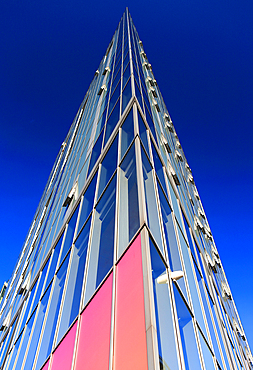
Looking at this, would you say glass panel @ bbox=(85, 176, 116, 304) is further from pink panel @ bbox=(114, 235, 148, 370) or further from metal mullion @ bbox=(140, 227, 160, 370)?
metal mullion @ bbox=(140, 227, 160, 370)

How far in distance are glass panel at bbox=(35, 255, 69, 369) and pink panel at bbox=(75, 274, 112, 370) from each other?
2.18 m

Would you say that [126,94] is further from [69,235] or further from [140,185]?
[140,185]

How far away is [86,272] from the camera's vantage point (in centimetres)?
698

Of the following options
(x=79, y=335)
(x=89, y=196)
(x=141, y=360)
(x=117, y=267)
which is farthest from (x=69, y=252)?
(x=141, y=360)

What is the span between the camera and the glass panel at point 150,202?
5.95m

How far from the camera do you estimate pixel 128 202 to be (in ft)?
22.3

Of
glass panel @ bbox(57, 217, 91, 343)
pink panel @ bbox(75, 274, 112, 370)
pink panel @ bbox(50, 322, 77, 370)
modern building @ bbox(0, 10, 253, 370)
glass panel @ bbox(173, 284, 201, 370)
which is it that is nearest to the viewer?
modern building @ bbox(0, 10, 253, 370)

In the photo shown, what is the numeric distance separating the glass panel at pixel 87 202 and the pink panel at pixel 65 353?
3412 millimetres

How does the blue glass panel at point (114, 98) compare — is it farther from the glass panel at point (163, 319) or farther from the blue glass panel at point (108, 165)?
the glass panel at point (163, 319)

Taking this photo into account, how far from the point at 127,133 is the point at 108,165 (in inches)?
49.3

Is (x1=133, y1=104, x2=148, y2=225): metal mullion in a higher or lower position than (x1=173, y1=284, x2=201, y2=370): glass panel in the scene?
higher

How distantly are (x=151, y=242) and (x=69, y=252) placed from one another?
183 inches

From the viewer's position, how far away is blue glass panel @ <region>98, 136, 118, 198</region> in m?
8.83

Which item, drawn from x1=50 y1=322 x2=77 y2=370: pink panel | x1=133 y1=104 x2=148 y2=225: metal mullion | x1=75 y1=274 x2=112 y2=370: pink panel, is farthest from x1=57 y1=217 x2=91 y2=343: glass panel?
x1=133 y1=104 x2=148 y2=225: metal mullion
